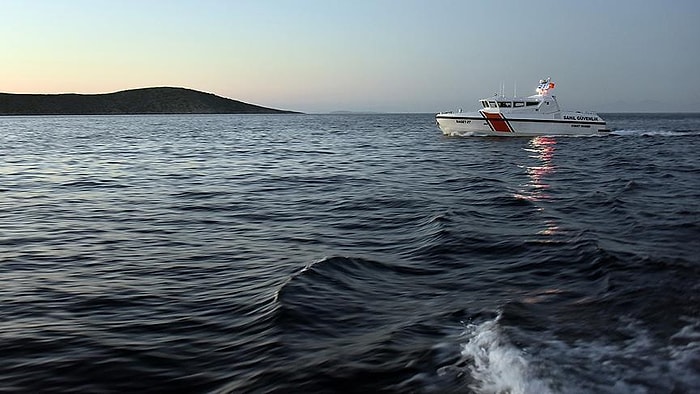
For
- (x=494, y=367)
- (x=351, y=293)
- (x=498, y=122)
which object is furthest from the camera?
(x=498, y=122)

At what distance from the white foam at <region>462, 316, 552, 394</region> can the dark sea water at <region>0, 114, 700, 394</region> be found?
2 cm

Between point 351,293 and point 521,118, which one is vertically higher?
point 521,118

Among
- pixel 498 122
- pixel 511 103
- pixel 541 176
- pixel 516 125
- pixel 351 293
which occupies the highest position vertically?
pixel 511 103

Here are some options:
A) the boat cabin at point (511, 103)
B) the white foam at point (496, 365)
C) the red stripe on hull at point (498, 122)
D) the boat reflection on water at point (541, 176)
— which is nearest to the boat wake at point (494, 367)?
the white foam at point (496, 365)

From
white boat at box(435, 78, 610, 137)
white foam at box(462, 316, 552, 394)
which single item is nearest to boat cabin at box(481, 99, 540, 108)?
white boat at box(435, 78, 610, 137)

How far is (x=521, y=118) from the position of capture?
1705 inches

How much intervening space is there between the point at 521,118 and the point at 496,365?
134 ft

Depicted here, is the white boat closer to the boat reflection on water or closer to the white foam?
the boat reflection on water

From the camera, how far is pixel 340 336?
5.80 meters

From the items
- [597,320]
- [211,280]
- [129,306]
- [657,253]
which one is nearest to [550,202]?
[657,253]

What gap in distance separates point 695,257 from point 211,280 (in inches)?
281

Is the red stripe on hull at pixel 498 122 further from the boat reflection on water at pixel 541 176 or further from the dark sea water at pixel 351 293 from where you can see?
the dark sea water at pixel 351 293

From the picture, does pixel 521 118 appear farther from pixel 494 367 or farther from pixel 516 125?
pixel 494 367

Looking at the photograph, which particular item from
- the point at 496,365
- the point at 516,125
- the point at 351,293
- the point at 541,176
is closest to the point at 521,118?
the point at 516,125
